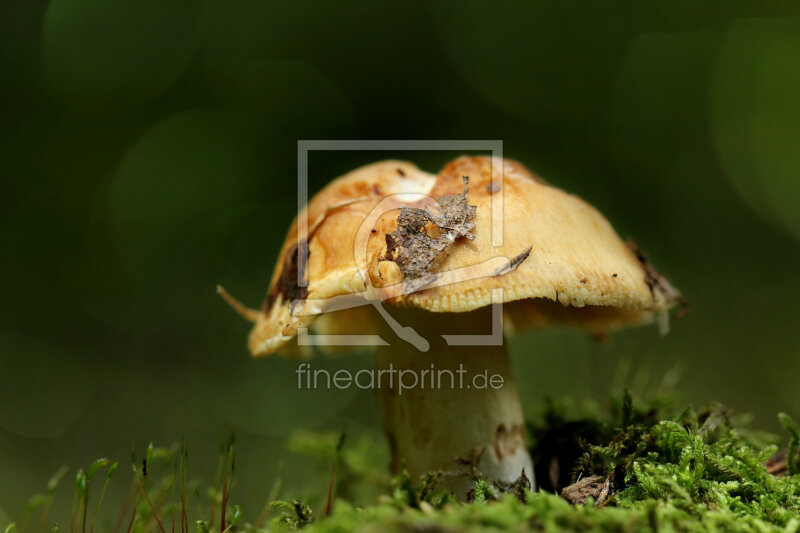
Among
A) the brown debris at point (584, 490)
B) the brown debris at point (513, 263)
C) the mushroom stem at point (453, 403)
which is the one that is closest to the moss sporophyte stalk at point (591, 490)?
the brown debris at point (584, 490)

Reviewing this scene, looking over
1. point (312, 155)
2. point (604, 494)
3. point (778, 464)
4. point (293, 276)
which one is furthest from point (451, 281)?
point (312, 155)

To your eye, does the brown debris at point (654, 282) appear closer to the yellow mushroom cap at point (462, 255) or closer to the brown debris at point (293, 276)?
the yellow mushroom cap at point (462, 255)

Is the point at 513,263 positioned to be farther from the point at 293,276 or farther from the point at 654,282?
the point at 293,276

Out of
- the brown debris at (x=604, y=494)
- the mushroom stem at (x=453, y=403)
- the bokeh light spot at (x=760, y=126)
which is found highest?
the bokeh light spot at (x=760, y=126)

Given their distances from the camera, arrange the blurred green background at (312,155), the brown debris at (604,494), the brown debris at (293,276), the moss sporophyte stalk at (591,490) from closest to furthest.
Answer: the moss sporophyte stalk at (591,490) < the brown debris at (604,494) < the brown debris at (293,276) < the blurred green background at (312,155)

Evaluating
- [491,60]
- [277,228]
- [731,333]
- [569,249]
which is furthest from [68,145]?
[731,333]

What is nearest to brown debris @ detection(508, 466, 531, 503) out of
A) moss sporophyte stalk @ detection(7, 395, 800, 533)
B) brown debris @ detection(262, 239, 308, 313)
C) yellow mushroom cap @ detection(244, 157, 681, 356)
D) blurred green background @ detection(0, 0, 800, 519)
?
moss sporophyte stalk @ detection(7, 395, 800, 533)
